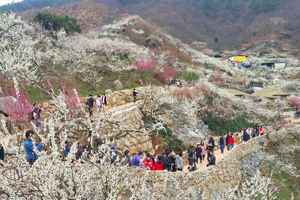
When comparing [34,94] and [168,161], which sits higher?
[34,94]

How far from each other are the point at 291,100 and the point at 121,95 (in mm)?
28346

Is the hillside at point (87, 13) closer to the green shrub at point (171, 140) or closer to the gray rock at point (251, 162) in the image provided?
the green shrub at point (171, 140)

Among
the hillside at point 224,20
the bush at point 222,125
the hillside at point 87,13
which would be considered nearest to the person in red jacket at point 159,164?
the bush at point 222,125

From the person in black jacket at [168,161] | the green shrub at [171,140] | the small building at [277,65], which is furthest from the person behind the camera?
the small building at [277,65]

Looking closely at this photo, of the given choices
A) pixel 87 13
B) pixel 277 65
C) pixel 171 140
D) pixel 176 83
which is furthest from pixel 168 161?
pixel 87 13

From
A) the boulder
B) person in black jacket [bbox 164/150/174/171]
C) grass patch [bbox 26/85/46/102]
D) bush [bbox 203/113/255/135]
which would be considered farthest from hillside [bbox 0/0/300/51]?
person in black jacket [bbox 164/150/174/171]

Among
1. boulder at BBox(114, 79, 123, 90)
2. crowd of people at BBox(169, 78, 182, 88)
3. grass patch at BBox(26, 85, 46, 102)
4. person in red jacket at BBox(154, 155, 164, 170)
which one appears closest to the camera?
person in red jacket at BBox(154, 155, 164, 170)

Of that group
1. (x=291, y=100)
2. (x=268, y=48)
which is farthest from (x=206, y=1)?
(x=291, y=100)

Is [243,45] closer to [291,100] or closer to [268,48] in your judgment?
[268,48]

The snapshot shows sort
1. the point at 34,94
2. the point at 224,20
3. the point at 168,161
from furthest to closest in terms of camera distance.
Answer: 1. the point at 224,20
2. the point at 34,94
3. the point at 168,161

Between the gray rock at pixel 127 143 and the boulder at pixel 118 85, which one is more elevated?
the boulder at pixel 118 85

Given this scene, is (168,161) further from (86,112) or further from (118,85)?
(118,85)

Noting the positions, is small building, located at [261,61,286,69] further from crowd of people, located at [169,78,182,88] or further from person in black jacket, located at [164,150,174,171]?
person in black jacket, located at [164,150,174,171]

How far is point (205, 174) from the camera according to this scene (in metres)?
9.12
